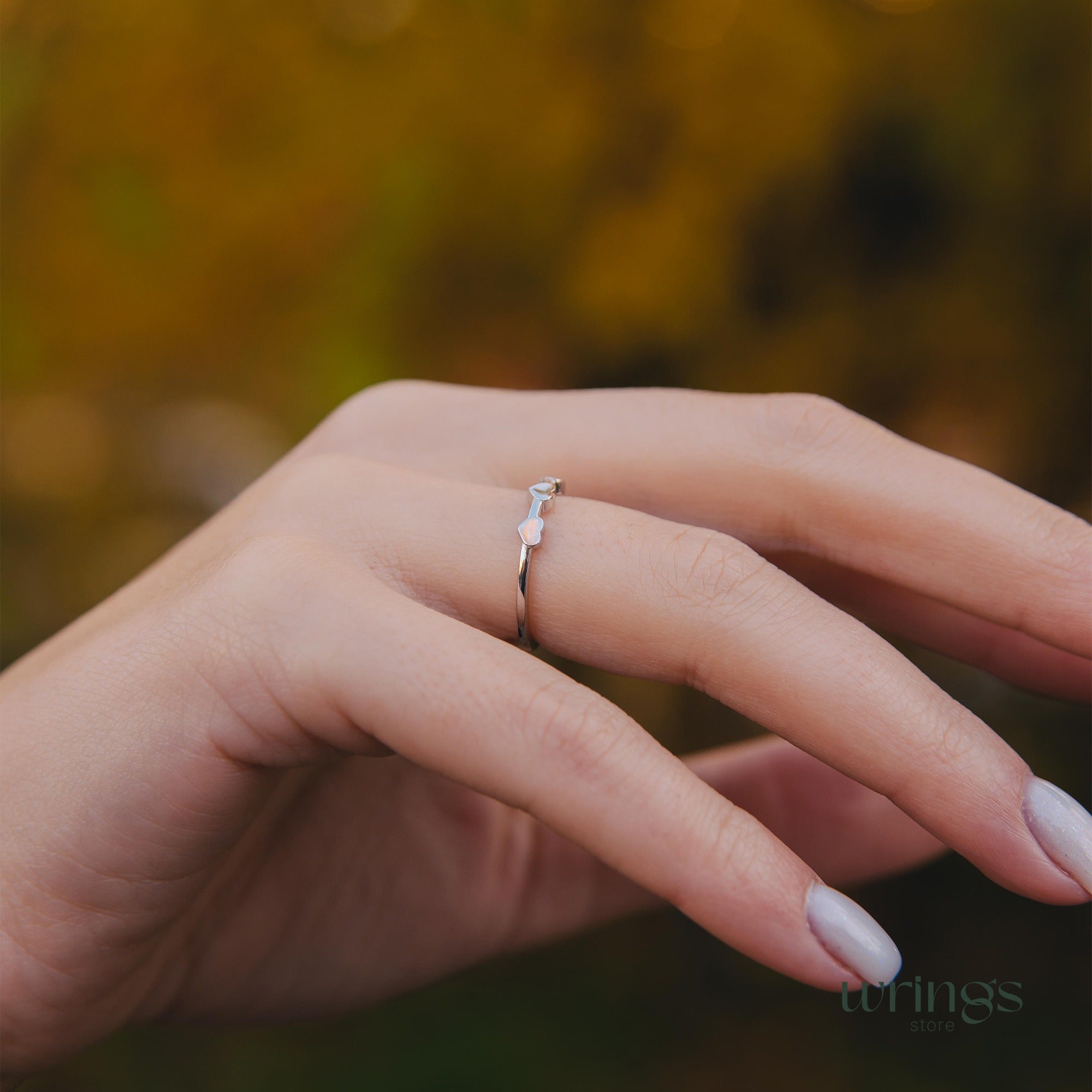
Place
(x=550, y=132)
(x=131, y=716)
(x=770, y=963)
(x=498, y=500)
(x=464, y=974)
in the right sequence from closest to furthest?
(x=770, y=963)
(x=131, y=716)
(x=498, y=500)
(x=550, y=132)
(x=464, y=974)

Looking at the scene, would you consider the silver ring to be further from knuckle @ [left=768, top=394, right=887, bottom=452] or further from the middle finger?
knuckle @ [left=768, top=394, right=887, bottom=452]

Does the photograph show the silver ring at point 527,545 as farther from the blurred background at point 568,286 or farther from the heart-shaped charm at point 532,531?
the blurred background at point 568,286

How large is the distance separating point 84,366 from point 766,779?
1714mm

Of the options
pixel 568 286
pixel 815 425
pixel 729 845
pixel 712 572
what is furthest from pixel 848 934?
pixel 568 286

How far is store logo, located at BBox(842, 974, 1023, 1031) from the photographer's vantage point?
4.93ft

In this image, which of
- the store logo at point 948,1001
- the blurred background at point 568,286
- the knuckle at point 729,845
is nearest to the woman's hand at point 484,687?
the knuckle at point 729,845

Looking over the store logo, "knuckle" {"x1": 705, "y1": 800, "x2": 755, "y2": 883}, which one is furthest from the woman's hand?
the store logo

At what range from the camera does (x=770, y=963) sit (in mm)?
777

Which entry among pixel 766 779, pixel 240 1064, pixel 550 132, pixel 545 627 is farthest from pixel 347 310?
pixel 240 1064

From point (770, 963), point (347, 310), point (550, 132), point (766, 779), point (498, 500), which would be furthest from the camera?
point (347, 310)

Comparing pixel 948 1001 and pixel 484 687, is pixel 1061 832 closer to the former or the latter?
pixel 484 687

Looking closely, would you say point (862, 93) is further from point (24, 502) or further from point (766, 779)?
point (24, 502)

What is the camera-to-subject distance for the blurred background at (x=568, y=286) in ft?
4.66

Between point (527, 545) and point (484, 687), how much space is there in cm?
20
